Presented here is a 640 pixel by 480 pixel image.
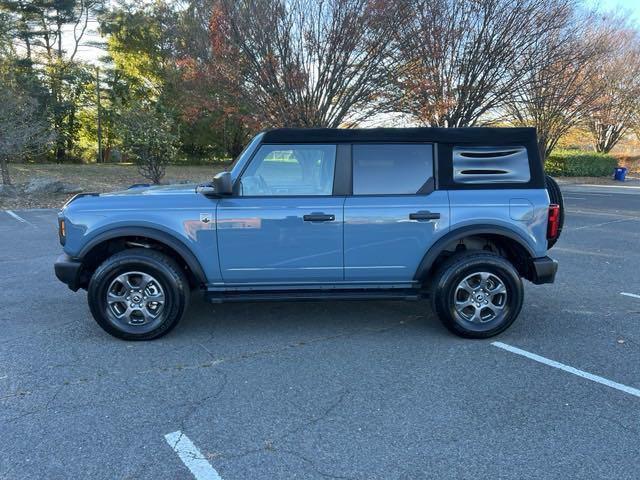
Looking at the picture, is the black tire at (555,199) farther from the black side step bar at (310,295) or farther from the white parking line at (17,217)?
the white parking line at (17,217)

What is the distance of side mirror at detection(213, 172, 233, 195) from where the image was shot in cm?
400

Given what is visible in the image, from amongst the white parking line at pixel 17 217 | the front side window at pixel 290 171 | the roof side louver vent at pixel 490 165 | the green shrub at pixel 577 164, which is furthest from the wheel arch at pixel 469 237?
the green shrub at pixel 577 164

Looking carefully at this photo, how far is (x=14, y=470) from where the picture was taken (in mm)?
2508

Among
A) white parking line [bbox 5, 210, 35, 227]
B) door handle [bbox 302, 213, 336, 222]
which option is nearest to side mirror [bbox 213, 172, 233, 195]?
door handle [bbox 302, 213, 336, 222]

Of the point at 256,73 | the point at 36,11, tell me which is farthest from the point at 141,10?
the point at 256,73

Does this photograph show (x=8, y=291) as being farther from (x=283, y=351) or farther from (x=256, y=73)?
(x=256, y=73)

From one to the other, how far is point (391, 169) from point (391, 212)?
0.40 meters

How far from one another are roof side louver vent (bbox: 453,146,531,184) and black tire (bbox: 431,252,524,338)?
0.67 metres

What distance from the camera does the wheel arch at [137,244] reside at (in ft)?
13.4

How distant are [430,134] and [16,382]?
376 cm

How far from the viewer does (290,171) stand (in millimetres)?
4238

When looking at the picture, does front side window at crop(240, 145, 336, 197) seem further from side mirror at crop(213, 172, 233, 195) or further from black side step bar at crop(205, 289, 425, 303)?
black side step bar at crop(205, 289, 425, 303)

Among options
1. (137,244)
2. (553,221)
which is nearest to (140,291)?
(137,244)

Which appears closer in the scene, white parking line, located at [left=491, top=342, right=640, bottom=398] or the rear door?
white parking line, located at [left=491, top=342, right=640, bottom=398]
